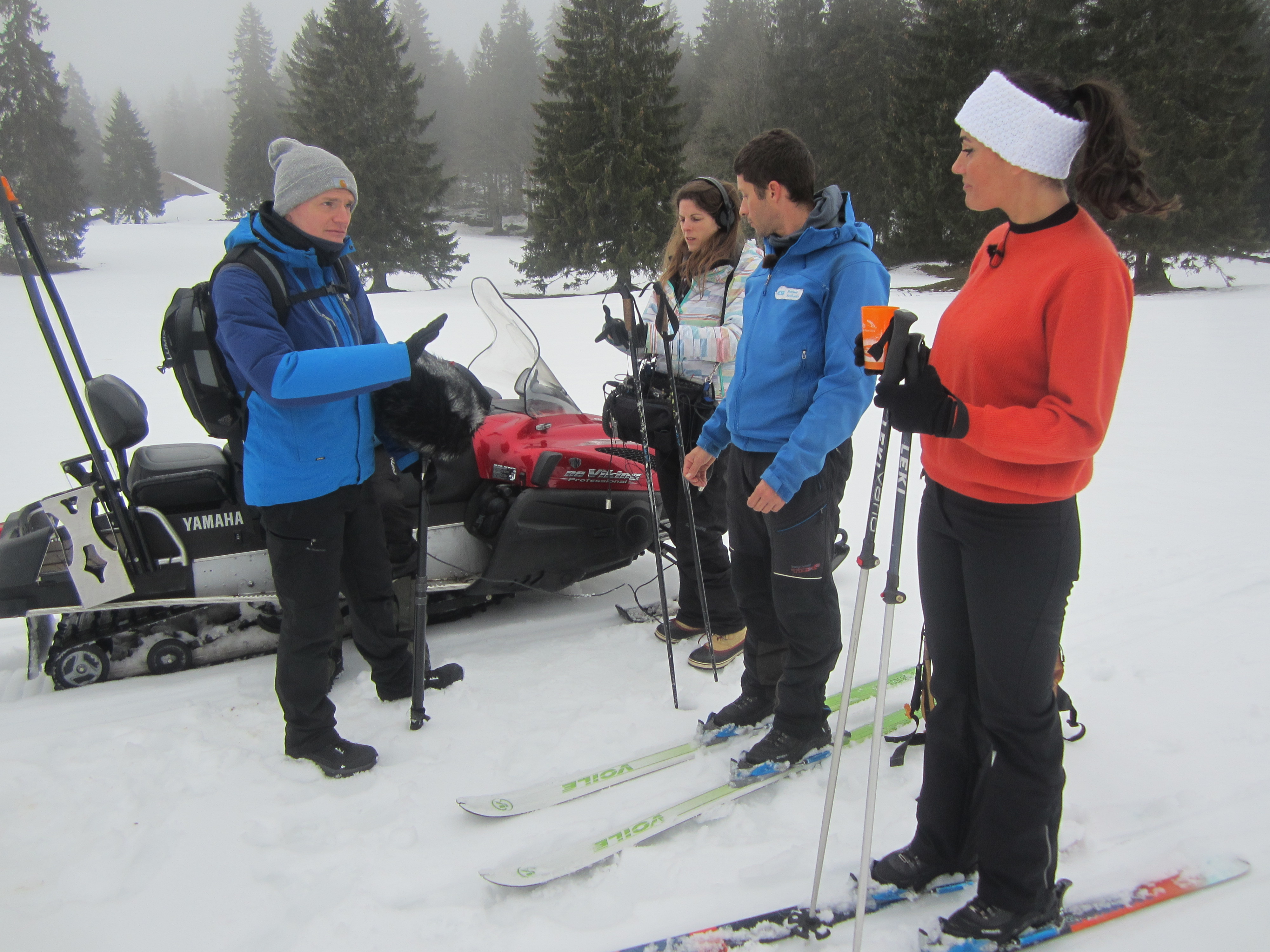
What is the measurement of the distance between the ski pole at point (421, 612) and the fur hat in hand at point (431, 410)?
0.26ft

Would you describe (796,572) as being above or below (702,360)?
below

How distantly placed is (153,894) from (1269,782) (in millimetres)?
3160

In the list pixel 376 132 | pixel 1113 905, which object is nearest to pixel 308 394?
pixel 1113 905

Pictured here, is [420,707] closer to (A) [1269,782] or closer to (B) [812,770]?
(B) [812,770]

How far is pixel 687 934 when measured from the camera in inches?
71.7

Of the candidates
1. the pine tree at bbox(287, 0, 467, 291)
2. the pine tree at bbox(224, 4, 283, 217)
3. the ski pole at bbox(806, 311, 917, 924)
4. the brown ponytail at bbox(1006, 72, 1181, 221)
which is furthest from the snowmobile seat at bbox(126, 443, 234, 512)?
the pine tree at bbox(224, 4, 283, 217)

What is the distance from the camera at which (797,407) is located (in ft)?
7.27

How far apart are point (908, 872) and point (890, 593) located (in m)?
0.76

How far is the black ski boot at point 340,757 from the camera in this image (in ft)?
8.21

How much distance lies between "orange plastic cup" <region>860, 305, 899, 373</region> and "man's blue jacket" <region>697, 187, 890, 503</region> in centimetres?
46

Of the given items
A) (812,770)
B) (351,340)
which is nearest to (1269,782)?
(812,770)

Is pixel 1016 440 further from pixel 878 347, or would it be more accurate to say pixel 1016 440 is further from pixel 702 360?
pixel 702 360

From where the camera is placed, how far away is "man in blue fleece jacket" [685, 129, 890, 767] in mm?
2096

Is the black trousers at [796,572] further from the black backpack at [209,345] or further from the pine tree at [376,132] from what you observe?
the pine tree at [376,132]
